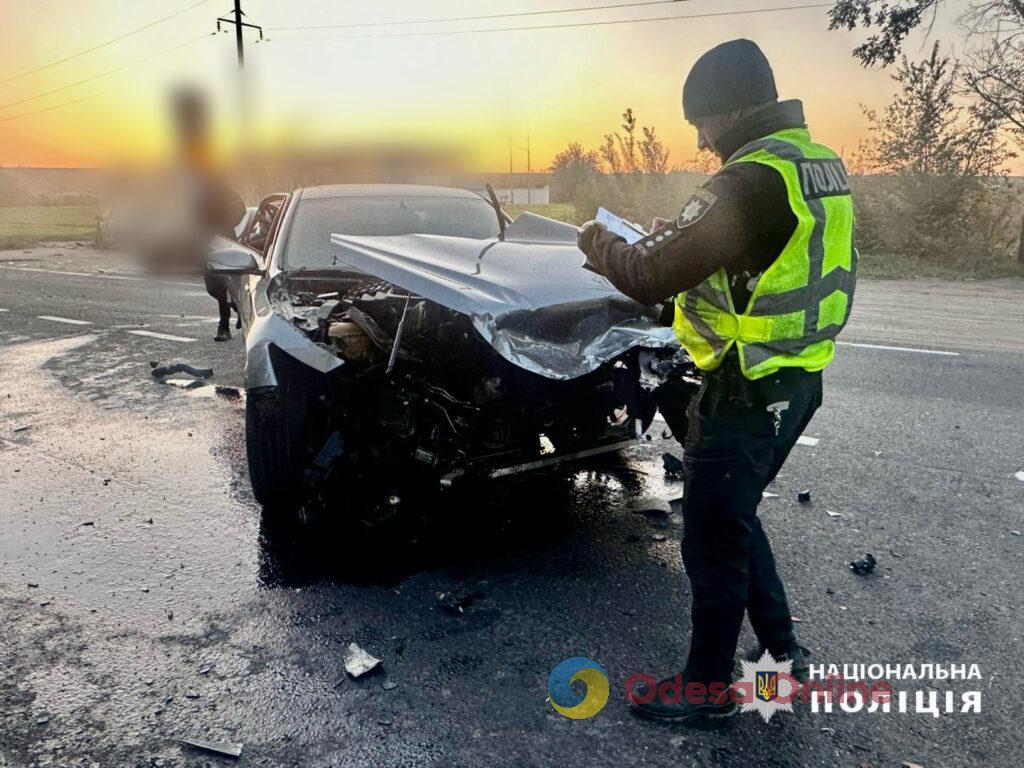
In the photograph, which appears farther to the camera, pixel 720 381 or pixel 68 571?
pixel 68 571

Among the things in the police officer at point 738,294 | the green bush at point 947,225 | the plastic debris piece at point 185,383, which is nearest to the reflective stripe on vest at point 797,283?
the police officer at point 738,294

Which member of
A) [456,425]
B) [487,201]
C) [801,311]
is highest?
[487,201]

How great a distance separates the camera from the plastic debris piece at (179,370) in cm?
682

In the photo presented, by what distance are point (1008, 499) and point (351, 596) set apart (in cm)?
333

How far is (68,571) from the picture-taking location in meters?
3.38

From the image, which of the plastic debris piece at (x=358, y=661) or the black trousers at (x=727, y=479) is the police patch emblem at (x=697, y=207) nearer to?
the black trousers at (x=727, y=479)

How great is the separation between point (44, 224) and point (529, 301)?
34.0 m

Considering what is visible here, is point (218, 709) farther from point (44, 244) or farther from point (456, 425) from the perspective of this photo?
point (44, 244)

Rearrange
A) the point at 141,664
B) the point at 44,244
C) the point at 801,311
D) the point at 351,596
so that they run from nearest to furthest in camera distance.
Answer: the point at 801,311 → the point at 141,664 → the point at 351,596 → the point at 44,244

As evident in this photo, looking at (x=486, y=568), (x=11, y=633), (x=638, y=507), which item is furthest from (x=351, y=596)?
(x=638, y=507)

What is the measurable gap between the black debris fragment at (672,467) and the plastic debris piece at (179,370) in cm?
428

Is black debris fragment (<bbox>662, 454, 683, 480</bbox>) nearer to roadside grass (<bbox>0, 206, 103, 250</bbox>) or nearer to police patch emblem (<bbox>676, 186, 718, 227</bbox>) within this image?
police patch emblem (<bbox>676, 186, 718, 227</bbox>)

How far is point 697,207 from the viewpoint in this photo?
83.7 inches

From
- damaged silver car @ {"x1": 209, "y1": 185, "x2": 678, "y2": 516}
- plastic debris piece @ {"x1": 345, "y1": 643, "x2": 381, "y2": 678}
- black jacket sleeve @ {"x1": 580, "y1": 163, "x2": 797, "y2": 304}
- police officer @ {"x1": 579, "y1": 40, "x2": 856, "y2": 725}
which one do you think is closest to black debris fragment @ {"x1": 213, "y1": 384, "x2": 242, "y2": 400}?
damaged silver car @ {"x1": 209, "y1": 185, "x2": 678, "y2": 516}
